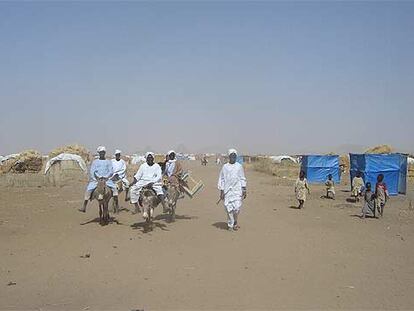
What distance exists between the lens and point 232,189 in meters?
12.9

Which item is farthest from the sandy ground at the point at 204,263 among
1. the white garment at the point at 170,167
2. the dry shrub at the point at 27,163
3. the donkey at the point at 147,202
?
the dry shrub at the point at 27,163

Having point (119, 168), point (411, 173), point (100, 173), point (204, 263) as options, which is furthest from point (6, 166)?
point (411, 173)

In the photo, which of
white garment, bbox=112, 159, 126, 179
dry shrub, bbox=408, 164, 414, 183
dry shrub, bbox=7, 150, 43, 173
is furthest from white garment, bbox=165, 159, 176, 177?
dry shrub, bbox=408, 164, 414, 183

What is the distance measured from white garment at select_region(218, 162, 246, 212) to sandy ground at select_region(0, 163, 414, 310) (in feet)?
2.67

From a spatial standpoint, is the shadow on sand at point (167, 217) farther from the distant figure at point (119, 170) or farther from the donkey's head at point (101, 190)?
the donkey's head at point (101, 190)

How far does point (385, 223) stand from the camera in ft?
49.3

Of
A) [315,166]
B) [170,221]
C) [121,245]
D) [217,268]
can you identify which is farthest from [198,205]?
[315,166]

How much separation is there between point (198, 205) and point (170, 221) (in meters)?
5.23

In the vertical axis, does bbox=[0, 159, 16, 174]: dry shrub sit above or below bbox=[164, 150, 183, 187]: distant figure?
below

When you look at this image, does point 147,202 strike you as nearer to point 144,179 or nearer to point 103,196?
point 144,179

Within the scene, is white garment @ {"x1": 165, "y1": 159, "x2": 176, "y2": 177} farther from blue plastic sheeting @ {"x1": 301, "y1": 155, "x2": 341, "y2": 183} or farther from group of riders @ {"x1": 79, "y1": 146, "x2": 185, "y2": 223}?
blue plastic sheeting @ {"x1": 301, "y1": 155, "x2": 341, "y2": 183}

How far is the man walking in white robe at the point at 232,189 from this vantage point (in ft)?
41.6

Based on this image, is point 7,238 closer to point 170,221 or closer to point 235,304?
point 170,221

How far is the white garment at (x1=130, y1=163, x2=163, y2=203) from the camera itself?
12.7 m
